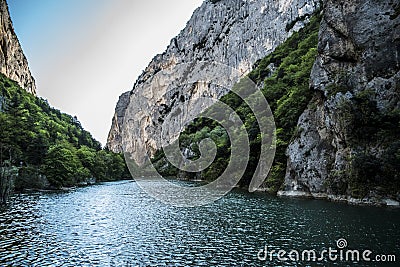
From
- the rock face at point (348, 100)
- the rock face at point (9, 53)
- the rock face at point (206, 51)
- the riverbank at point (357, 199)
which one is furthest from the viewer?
the rock face at point (9, 53)

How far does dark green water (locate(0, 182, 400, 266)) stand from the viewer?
627 inches

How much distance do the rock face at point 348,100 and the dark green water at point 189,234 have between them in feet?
17.5

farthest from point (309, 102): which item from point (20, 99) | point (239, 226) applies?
point (20, 99)

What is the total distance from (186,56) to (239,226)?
13343 cm

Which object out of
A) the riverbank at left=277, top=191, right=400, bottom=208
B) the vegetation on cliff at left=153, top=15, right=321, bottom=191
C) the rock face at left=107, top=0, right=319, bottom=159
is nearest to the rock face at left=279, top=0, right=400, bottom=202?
the riverbank at left=277, top=191, right=400, bottom=208

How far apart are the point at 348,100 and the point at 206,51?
4263 inches

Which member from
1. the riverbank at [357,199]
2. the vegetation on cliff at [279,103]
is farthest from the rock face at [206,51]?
the riverbank at [357,199]

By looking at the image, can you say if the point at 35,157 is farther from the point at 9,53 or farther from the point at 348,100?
the point at 9,53

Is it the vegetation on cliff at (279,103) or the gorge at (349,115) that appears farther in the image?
the vegetation on cliff at (279,103)

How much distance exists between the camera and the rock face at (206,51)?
10306 centimetres

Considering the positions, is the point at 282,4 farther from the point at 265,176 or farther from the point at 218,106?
the point at 265,176

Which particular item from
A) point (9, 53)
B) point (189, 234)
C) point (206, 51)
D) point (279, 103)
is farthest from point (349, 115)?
point (9, 53)

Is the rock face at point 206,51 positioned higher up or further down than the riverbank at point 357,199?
higher up

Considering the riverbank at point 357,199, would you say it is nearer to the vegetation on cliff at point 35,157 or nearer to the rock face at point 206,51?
the vegetation on cliff at point 35,157
